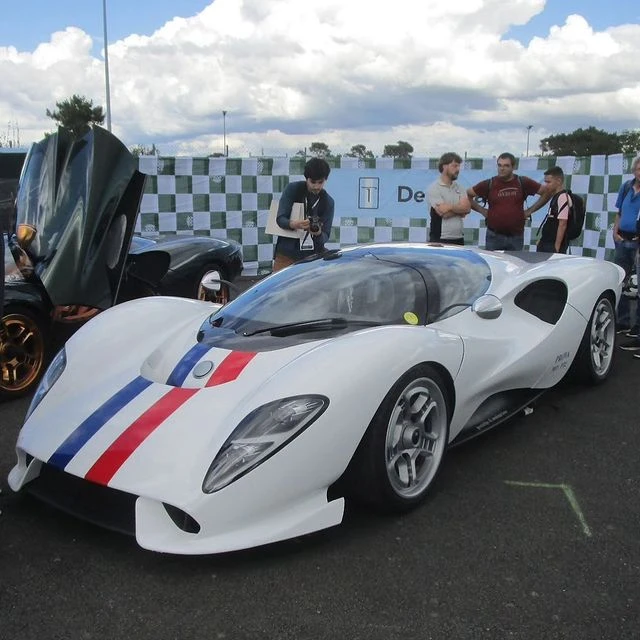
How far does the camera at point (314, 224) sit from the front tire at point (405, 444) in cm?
243

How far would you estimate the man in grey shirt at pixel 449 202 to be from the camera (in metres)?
5.60

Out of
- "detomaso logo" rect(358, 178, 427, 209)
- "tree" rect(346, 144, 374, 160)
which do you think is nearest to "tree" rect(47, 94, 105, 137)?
"tree" rect(346, 144, 374, 160)

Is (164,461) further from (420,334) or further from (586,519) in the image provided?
(586,519)

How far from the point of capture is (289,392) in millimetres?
2291

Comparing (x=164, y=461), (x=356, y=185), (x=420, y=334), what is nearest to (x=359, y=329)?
(x=420, y=334)

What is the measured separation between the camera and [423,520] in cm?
254

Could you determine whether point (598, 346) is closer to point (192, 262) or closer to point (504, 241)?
point (504, 241)

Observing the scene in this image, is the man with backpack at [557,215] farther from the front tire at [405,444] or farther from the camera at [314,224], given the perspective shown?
the front tire at [405,444]

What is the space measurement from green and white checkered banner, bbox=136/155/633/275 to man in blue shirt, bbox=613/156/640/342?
354 cm

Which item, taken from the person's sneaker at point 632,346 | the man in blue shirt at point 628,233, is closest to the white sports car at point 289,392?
the person's sneaker at point 632,346

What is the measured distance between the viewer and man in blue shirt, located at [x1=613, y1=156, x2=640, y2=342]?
203 inches

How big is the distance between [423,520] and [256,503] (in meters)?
0.73

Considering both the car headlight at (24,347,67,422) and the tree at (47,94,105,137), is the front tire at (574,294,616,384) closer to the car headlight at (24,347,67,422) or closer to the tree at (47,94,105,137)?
the car headlight at (24,347,67,422)

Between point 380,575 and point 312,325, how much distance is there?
40.0 inches
